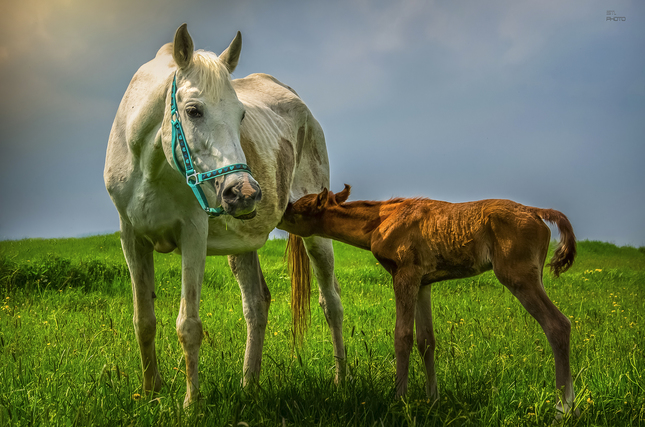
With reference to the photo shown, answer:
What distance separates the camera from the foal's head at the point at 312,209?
3.49 metres

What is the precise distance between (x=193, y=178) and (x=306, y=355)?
2673mm

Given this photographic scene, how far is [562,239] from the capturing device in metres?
3.13

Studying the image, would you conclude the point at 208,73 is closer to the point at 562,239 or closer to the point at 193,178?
the point at 193,178

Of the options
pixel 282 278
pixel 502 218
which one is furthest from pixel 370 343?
pixel 282 278

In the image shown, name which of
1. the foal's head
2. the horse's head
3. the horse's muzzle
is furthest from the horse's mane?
the foal's head

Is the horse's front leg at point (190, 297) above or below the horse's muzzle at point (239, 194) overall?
below

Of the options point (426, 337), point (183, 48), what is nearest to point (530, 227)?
point (426, 337)

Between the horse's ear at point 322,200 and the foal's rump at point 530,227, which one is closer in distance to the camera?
the foal's rump at point 530,227

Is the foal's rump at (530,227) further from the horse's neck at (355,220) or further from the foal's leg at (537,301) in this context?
the horse's neck at (355,220)

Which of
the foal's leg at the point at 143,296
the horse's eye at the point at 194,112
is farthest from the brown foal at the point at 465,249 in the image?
the foal's leg at the point at 143,296

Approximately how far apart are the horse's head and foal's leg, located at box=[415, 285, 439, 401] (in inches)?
53.0

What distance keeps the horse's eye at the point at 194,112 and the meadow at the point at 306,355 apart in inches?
71.2

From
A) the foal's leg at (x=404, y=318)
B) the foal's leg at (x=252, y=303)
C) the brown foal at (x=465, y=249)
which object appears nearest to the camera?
the brown foal at (x=465, y=249)

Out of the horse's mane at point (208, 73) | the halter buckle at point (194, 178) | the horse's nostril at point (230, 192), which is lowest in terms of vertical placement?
the horse's nostril at point (230, 192)
